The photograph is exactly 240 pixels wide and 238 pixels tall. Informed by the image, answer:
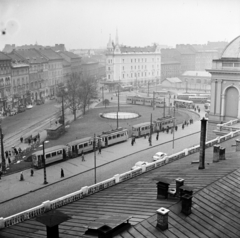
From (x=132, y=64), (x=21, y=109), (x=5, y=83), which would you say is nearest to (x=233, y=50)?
(x=21, y=109)

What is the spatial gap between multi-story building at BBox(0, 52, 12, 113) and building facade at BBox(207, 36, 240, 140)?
1388 inches

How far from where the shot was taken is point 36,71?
240 feet

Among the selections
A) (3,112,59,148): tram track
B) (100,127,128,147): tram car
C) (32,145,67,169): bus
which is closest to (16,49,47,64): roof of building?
(3,112,59,148): tram track

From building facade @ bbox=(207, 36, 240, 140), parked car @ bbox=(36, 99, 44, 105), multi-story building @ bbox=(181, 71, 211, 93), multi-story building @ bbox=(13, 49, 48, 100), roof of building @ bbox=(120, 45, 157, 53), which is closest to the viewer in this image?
building facade @ bbox=(207, 36, 240, 140)

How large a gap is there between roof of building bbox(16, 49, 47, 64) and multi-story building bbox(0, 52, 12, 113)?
39.6ft

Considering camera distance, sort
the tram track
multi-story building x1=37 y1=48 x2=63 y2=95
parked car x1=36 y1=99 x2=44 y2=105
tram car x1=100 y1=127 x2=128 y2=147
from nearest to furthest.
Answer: tram car x1=100 y1=127 x2=128 y2=147 → the tram track → parked car x1=36 y1=99 x2=44 y2=105 → multi-story building x1=37 y1=48 x2=63 y2=95

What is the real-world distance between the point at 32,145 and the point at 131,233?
28354 mm

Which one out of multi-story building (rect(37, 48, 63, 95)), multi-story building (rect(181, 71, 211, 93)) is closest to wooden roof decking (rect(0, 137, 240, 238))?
multi-story building (rect(37, 48, 63, 95))

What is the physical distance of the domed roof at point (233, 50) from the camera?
28688 mm

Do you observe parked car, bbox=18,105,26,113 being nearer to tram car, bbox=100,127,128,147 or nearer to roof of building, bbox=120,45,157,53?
tram car, bbox=100,127,128,147

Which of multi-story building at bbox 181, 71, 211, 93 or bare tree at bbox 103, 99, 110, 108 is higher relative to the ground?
multi-story building at bbox 181, 71, 211, 93

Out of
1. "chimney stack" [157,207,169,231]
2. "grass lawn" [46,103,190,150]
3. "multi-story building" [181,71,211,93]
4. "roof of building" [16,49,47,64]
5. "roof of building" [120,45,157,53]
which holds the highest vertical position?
"roof of building" [120,45,157,53]

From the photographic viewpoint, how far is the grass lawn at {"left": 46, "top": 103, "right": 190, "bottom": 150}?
138ft

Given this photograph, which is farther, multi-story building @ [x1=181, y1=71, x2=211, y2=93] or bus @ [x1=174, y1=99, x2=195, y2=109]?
multi-story building @ [x1=181, y1=71, x2=211, y2=93]
